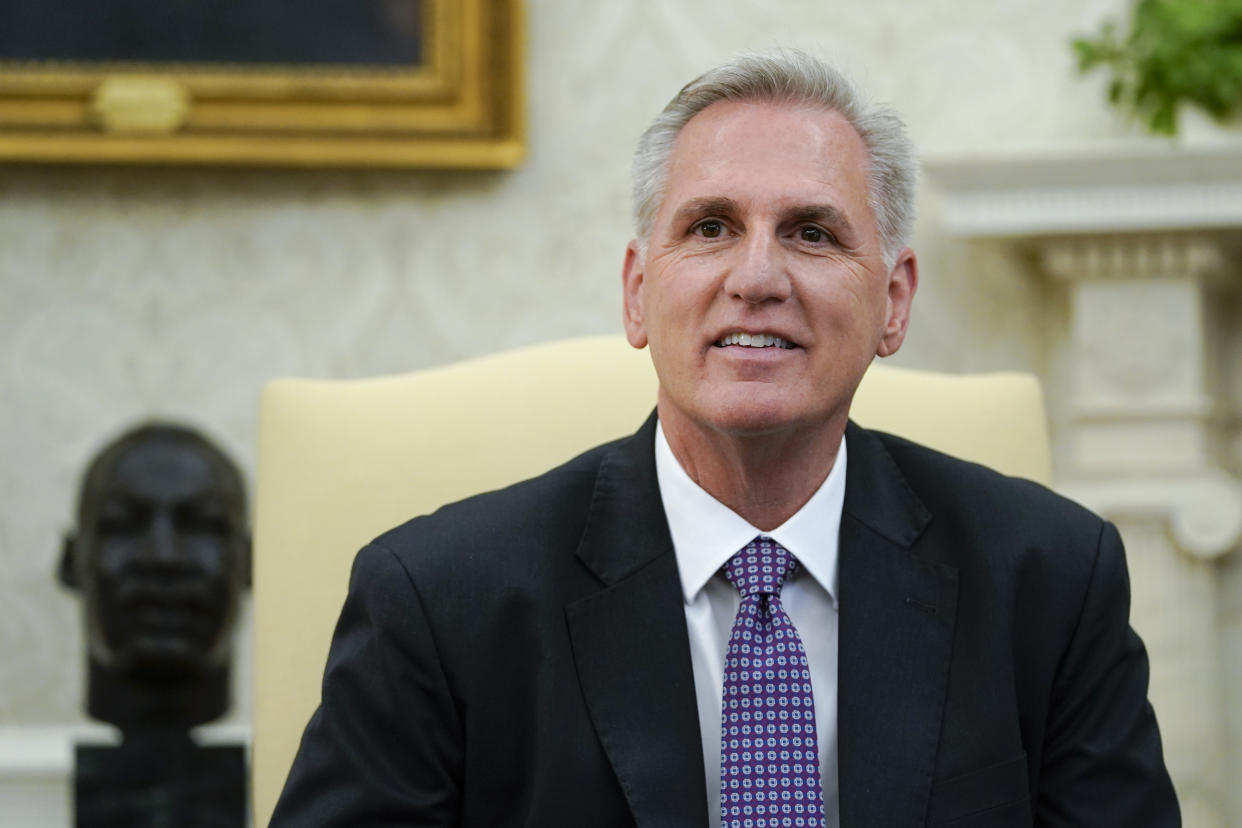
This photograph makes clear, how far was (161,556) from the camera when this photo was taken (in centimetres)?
242

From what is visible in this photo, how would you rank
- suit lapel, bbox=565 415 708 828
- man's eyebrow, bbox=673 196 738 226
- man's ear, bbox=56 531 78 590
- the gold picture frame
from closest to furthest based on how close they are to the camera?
suit lapel, bbox=565 415 708 828 < man's eyebrow, bbox=673 196 738 226 < man's ear, bbox=56 531 78 590 < the gold picture frame

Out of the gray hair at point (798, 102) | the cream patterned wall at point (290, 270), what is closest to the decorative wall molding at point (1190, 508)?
the cream patterned wall at point (290, 270)

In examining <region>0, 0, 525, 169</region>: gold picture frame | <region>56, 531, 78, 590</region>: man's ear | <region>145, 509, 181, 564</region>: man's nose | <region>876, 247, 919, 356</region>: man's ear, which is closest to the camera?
<region>876, 247, 919, 356</region>: man's ear

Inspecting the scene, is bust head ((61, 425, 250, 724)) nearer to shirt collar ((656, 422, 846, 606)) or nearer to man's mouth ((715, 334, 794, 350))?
shirt collar ((656, 422, 846, 606))

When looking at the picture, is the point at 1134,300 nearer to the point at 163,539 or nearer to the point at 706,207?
the point at 706,207

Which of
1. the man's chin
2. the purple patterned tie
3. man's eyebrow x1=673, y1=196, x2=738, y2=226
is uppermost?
man's eyebrow x1=673, y1=196, x2=738, y2=226

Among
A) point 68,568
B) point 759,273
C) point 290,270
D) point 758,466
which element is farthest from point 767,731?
point 290,270

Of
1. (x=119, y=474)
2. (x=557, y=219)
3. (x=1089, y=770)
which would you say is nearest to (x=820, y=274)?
(x=1089, y=770)

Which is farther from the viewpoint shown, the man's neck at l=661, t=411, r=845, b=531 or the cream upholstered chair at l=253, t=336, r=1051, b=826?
the cream upholstered chair at l=253, t=336, r=1051, b=826

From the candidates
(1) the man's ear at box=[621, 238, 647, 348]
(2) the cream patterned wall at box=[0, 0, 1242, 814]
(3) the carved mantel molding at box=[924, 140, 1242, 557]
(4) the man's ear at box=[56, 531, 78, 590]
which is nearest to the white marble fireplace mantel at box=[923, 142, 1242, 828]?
(3) the carved mantel molding at box=[924, 140, 1242, 557]

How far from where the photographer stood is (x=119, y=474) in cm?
241

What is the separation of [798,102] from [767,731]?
622 millimetres

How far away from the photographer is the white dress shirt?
1416 millimetres

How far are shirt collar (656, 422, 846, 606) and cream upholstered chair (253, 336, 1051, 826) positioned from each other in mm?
237
